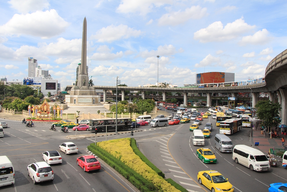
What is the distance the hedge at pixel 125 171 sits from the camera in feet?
45.1

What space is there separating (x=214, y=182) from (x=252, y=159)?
23.7 feet

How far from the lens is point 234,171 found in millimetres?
19266

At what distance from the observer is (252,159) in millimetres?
19625

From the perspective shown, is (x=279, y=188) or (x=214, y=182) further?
(x=214, y=182)

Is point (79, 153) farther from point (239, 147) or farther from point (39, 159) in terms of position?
point (239, 147)

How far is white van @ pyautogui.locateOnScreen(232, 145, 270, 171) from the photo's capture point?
62.6 feet

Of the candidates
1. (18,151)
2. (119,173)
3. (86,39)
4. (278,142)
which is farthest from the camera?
(86,39)

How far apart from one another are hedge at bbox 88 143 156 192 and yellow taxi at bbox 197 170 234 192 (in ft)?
13.7

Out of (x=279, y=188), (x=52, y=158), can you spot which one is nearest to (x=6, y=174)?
(x=52, y=158)

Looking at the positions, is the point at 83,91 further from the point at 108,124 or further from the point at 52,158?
the point at 52,158

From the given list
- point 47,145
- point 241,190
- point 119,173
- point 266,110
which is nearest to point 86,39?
point 47,145

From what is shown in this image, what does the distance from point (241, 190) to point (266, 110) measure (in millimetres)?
25728

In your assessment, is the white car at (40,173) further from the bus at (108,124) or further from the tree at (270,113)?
the tree at (270,113)

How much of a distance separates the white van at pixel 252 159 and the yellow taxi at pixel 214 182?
6.04 metres
